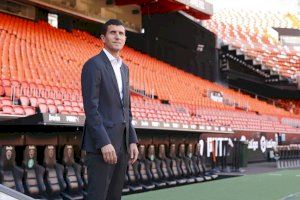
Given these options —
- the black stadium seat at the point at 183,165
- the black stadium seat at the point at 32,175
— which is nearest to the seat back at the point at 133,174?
the black stadium seat at the point at 183,165

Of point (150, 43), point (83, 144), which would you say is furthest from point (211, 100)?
point (83, 144)

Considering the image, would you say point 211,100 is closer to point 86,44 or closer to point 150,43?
point 150,43

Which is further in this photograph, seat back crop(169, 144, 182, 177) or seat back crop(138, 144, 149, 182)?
seat back crop(169, 144, 182, 177)

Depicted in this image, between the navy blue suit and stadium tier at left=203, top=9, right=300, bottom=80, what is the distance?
20.9 meters

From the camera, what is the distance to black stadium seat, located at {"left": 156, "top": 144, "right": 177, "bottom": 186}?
9.03 metres

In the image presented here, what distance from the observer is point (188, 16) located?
20.5 meters

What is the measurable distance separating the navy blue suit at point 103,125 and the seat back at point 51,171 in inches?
137

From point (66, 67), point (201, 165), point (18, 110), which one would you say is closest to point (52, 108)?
point (18, 110)

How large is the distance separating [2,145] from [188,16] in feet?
51.6

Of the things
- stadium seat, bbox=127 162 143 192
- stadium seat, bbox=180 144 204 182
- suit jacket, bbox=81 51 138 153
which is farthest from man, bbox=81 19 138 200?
stadium seat, bbox=180 144 204 182

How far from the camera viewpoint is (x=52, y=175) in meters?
6.36

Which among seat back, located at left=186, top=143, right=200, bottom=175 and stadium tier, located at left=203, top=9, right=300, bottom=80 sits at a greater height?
stadium tier, located at left=203, top=9, right=300, bottom=80

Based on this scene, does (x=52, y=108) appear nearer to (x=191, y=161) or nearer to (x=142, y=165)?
(x=142, y=165)

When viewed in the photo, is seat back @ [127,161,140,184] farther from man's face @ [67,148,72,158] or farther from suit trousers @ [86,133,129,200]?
suit trousers @ [86,133,129,200]
